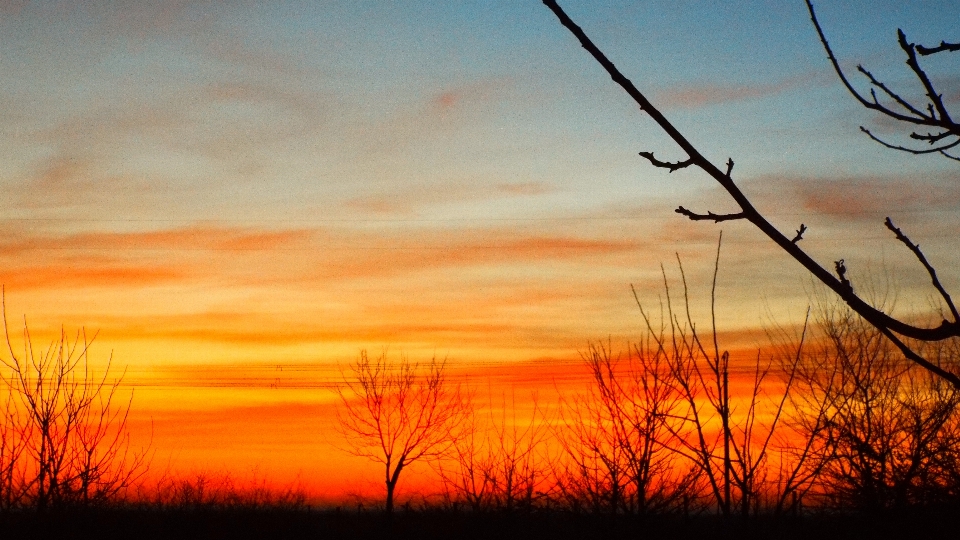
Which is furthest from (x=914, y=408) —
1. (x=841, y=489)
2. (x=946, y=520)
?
(x=946, y=520)

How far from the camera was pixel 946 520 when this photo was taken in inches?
1003

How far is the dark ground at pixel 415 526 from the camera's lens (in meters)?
25.4

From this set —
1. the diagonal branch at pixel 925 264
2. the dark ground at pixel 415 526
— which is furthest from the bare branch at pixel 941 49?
the dark ground at pixel 415 526

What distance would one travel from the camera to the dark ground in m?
25.4

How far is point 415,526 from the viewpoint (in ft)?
169

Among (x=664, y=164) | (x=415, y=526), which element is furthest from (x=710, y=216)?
(x=415, y=526)

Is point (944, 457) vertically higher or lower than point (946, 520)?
higher

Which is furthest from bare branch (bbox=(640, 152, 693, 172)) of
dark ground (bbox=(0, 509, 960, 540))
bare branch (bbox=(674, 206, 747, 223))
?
dark ground (bbox=(0, 509, 960, 540))

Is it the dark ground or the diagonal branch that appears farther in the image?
the dark ground

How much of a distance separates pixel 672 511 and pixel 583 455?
355 cm

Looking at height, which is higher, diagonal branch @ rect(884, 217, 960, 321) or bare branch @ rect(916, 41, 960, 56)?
bare branch @ rect(916, 41, 960, 56)

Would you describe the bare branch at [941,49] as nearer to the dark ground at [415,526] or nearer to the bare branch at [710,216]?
the bare branch at [710,216]

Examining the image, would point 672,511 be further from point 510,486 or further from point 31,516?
point 31,516

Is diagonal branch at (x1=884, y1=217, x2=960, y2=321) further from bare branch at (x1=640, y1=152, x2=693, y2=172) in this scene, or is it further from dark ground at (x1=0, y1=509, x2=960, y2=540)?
dark ground at (x1=0, y1=509, x2=960, y2=540)
